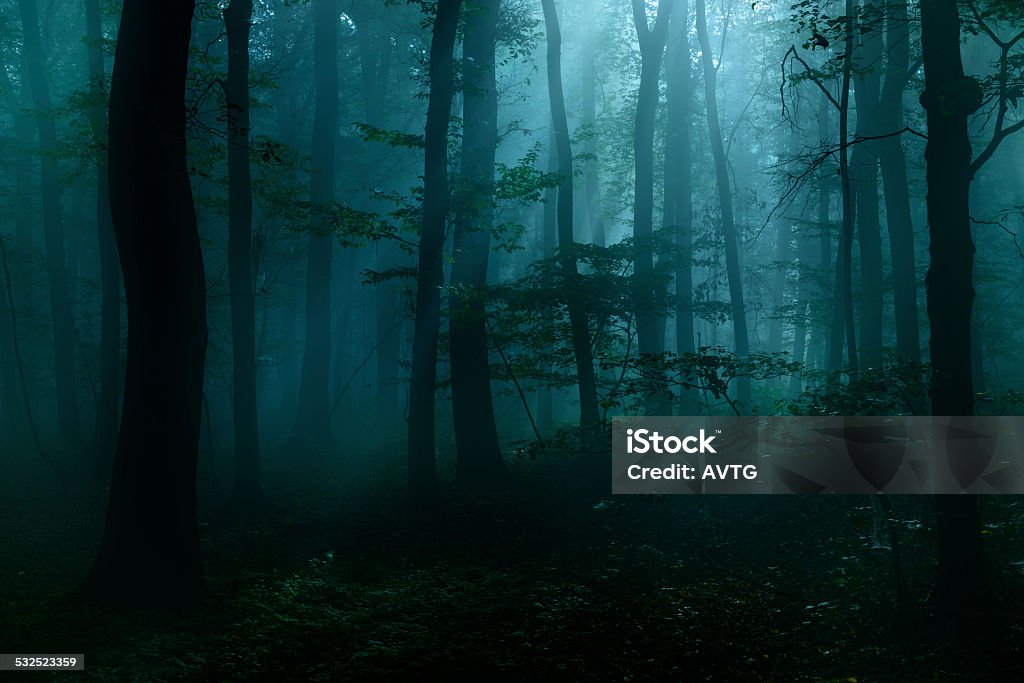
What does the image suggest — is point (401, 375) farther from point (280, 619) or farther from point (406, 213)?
point (280, 619)

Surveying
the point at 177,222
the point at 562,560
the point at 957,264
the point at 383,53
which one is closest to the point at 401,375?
the point at 383,53

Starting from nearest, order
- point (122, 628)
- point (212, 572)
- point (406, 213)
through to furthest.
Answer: point (122, 628) < point (212, 572) < point (406, 213)

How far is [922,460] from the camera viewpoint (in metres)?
11.4

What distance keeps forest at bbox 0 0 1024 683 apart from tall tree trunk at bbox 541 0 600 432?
0.10m

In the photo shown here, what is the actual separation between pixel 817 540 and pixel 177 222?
342 inches

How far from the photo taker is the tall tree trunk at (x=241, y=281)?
1412cm

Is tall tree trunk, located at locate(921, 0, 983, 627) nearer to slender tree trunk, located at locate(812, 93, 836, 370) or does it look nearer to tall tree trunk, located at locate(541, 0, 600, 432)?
tall tree trunk, located at locate(541, 0, 600, 432)

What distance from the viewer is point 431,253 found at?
1466 cm

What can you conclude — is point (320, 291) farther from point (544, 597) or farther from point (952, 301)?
point (952, 301)

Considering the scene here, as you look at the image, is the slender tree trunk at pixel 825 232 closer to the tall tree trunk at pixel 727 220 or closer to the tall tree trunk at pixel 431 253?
the tall tree trunk at pixel 727 220

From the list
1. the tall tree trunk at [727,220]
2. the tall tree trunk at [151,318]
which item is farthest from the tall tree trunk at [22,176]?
the tall tree trunk at [727,220]

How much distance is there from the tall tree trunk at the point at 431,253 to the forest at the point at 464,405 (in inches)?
2.6

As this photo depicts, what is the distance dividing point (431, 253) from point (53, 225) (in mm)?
13089

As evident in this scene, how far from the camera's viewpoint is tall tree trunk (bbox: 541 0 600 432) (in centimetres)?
1641
